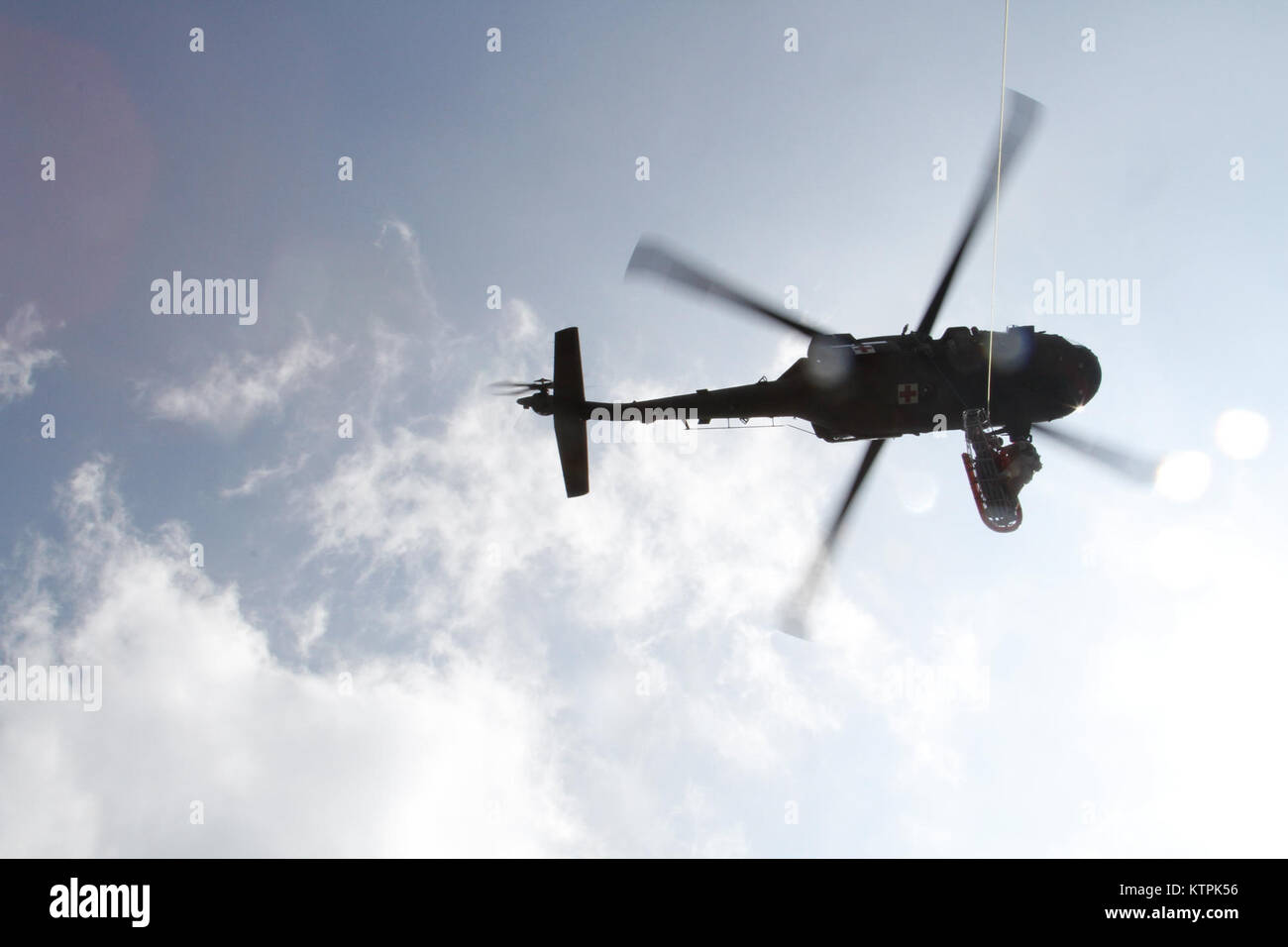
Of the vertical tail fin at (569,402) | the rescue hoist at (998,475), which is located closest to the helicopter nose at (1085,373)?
the rescue hoist at (998,475)

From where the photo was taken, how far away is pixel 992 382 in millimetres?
14258

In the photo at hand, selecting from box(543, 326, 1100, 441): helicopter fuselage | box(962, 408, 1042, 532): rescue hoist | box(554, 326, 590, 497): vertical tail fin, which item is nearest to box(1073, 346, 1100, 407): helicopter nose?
box(543, 326, 1100, 441): helicopter fuselage

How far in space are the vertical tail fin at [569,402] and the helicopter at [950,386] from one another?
3639 millimetres

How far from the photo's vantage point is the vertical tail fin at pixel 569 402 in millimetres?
16766

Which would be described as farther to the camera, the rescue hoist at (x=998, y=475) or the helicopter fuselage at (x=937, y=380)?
the helicopter fuselage at (x=937, y=380)

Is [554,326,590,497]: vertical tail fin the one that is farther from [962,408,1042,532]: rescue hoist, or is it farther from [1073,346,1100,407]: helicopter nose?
[1073,346,1100,407]: helicopter nose

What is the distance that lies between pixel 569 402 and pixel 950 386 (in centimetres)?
833

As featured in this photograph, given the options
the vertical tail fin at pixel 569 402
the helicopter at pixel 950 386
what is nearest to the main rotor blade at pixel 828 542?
the helicopter at pixel 950 386

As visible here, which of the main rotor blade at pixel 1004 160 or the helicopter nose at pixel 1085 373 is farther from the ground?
the main rotor blade at pixel 1004 160

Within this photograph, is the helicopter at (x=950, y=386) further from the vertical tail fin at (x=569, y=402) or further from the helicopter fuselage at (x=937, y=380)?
the vertical tail fin at (x=569, y=402)
